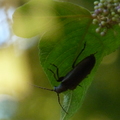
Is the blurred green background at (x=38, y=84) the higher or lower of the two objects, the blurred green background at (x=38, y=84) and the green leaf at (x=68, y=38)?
the lower

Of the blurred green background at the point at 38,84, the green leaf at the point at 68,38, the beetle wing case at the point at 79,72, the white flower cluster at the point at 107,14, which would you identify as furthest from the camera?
the blurred green background at the point at 38,84

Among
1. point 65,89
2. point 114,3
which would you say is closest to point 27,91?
point 65,89

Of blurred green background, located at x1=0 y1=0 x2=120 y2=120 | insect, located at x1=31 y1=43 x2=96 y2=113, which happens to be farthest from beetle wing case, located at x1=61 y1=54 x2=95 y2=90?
blurred green background, located at x1=0 y1=0 x2=120 y2=120

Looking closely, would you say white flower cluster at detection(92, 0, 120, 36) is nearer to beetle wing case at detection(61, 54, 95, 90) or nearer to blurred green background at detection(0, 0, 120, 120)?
beetle wing case at detection(61, 54, 95, 90)

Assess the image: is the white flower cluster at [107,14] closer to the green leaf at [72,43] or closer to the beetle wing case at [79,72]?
the green leaf at [72,43]

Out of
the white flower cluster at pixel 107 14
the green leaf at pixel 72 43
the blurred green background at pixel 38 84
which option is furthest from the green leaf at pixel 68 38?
the blurred green background at pixel 38 84

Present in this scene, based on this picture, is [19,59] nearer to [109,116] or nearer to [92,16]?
[109,116]

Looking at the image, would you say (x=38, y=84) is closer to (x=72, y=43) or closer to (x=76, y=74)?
(x=76, y=74)
